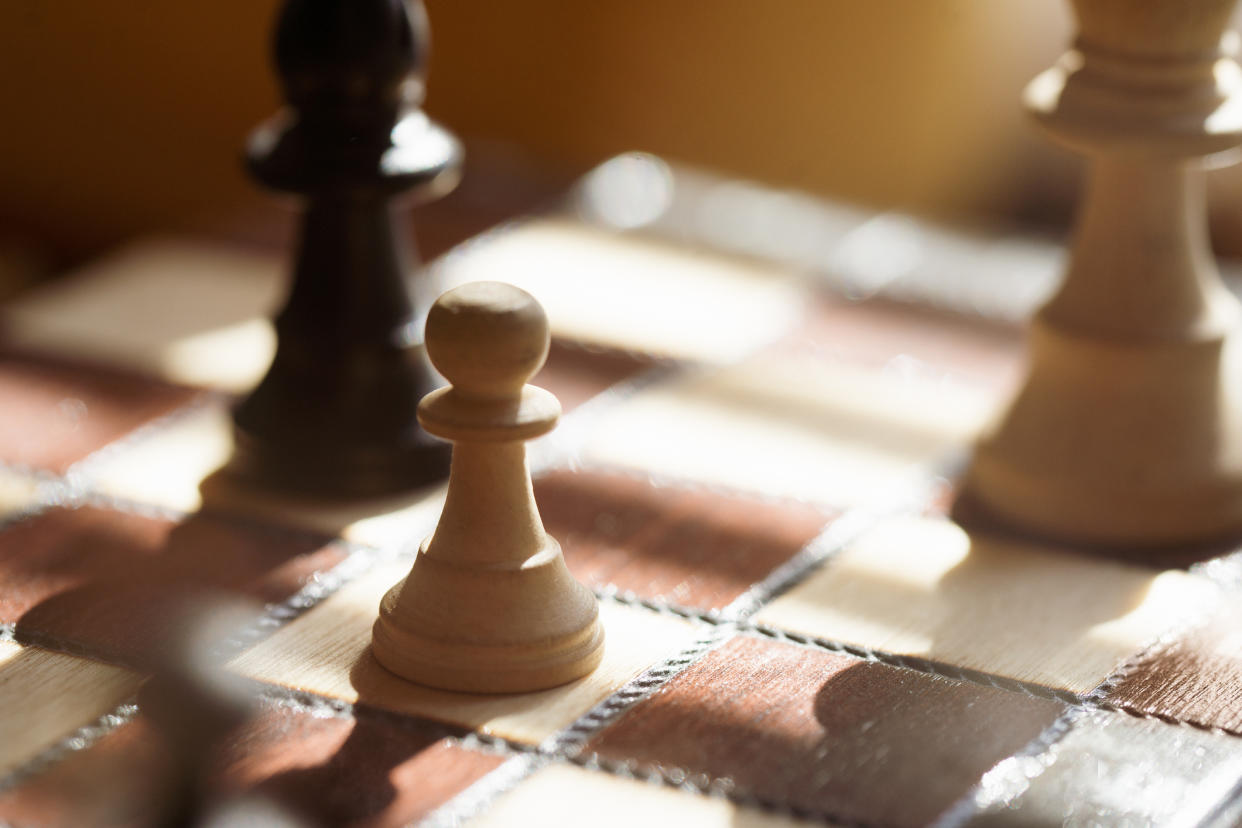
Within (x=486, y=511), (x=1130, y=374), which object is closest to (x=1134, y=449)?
(x=1130, y=374)

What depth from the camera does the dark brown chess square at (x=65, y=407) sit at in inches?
43.4

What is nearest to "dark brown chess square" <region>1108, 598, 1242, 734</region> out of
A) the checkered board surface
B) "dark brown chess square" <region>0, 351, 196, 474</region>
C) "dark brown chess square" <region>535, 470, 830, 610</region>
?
the checkered board surface

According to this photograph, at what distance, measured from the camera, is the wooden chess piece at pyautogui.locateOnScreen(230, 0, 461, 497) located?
1.00 meters

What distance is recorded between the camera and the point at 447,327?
30.3 inches

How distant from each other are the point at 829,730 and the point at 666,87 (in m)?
1.86

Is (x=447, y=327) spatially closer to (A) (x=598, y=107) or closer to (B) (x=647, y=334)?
(B) (x=647, y=334)

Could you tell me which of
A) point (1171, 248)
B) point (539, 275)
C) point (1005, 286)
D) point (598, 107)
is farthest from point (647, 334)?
point (598, 107)

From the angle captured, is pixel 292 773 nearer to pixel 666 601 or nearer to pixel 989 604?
pixel 666 601

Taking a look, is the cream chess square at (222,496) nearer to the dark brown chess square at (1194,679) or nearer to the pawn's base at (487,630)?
the pawn's base at (487,630)

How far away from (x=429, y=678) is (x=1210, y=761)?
0.37 m

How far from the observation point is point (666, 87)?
2.52 meters

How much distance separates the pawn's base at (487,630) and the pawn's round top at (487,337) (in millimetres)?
96

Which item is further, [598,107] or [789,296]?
[598,107]

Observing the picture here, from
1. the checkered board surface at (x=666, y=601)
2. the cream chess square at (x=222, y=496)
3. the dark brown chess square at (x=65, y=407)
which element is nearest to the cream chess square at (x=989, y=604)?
the checkered board surface at (x=666, y=601)
